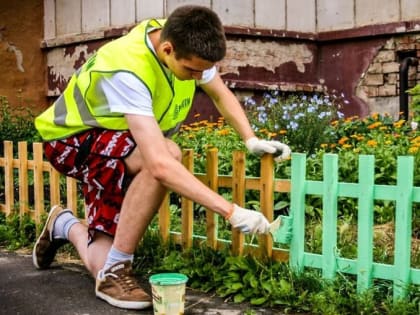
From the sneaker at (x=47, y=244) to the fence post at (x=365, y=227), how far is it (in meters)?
1.53

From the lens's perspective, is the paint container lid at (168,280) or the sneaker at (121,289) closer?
the paint container lid at (168,280)

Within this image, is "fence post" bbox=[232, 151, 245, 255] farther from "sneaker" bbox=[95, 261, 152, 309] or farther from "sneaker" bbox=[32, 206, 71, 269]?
"sneaker" bbox=[32, 206, 71, 269]

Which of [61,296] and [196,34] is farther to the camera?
[61,296]

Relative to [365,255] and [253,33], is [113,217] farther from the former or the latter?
[253,33]

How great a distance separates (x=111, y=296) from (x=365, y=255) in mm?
1070

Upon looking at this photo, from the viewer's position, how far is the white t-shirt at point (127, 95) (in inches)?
109

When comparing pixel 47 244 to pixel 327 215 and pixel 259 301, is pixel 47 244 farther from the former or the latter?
pixel 327 215

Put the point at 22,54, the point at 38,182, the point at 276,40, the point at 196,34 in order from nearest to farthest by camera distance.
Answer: the point at 196,34, the point at 38,182, the point at 276,40, the point at 22,54

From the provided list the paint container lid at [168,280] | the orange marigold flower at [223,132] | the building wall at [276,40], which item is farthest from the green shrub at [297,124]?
the paint container lid at [168,280]

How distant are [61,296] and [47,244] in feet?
1.68

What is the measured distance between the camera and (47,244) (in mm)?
3559

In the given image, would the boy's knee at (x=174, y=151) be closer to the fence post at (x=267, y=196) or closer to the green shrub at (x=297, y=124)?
the fence post at (x=267, y=196)

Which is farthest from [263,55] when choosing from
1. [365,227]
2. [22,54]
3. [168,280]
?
[168,280]

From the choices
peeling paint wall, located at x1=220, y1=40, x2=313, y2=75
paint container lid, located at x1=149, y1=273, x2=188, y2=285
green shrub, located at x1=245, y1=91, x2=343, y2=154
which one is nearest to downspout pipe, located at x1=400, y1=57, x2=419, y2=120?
peeling paint wall, located at x1=220, y1=40, x2=313, y2=75
